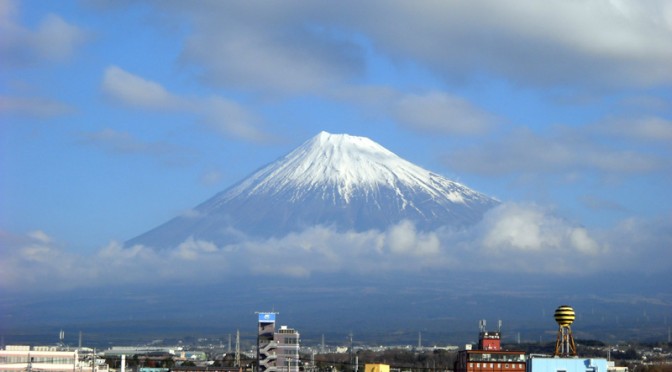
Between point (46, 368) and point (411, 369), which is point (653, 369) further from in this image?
point (46, 368)

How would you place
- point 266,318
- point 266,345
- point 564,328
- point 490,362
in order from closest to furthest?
1. point 564,328
2. point 490,362
3. point 266,345
4. point 266,318

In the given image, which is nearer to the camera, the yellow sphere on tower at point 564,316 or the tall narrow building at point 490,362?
the yellow sphere on tower at point 564,316

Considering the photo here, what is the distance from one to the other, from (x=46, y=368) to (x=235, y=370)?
70.8 ft

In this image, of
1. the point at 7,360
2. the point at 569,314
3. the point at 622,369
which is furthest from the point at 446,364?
the point at 569,314

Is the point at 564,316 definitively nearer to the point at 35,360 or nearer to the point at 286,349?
the point at 286,349

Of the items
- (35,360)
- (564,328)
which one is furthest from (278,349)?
(564,328)

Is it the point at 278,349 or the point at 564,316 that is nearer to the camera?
the point at 564,316

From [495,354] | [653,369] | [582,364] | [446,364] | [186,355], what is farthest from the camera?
[186,355]

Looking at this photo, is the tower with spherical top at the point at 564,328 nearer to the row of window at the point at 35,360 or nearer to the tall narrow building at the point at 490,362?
the tall narrow building at the point at 490,362

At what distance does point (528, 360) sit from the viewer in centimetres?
7669

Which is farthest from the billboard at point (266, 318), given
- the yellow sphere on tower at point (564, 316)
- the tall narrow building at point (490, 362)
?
the yellow sphere on tower at point (564, 316)

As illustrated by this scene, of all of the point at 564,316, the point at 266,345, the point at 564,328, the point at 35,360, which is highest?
the point at 564,316

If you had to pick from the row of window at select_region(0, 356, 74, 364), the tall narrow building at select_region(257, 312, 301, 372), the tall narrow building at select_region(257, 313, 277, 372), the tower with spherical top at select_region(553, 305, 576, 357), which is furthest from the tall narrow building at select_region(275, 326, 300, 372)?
the tower with spherical top at select_region(553, 305, 576, 357)

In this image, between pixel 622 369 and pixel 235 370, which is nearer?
pixel 235 370
